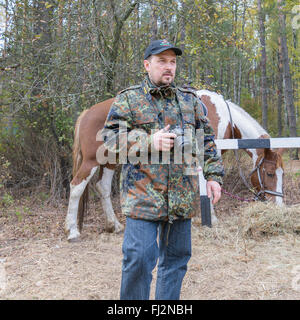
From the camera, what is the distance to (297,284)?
2.83 metres

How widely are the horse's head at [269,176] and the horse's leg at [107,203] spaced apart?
2.21 m

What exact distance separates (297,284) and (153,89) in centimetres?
220

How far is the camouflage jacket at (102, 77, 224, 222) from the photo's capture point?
190 centimetres

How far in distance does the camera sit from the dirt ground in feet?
4.93

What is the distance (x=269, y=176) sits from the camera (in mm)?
4746

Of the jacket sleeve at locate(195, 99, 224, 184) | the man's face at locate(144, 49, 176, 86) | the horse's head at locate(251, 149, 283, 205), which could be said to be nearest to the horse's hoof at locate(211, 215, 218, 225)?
the horse's head at locate(251, 149, 283, 205)

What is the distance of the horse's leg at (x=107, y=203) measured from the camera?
184 inches

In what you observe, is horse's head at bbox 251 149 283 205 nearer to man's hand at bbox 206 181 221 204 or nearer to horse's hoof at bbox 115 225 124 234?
horse's hoof at bbox 115 225 124 234

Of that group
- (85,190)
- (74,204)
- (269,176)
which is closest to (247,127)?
(269,176)

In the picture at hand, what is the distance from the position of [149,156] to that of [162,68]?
1.92 ft

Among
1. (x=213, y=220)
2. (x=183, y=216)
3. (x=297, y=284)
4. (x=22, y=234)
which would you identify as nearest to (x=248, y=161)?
(x=213, y=220)

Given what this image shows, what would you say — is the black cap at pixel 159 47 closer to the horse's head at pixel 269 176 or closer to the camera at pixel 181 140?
the camera at pixel 181 140

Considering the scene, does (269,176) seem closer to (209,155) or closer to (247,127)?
(247,127)
